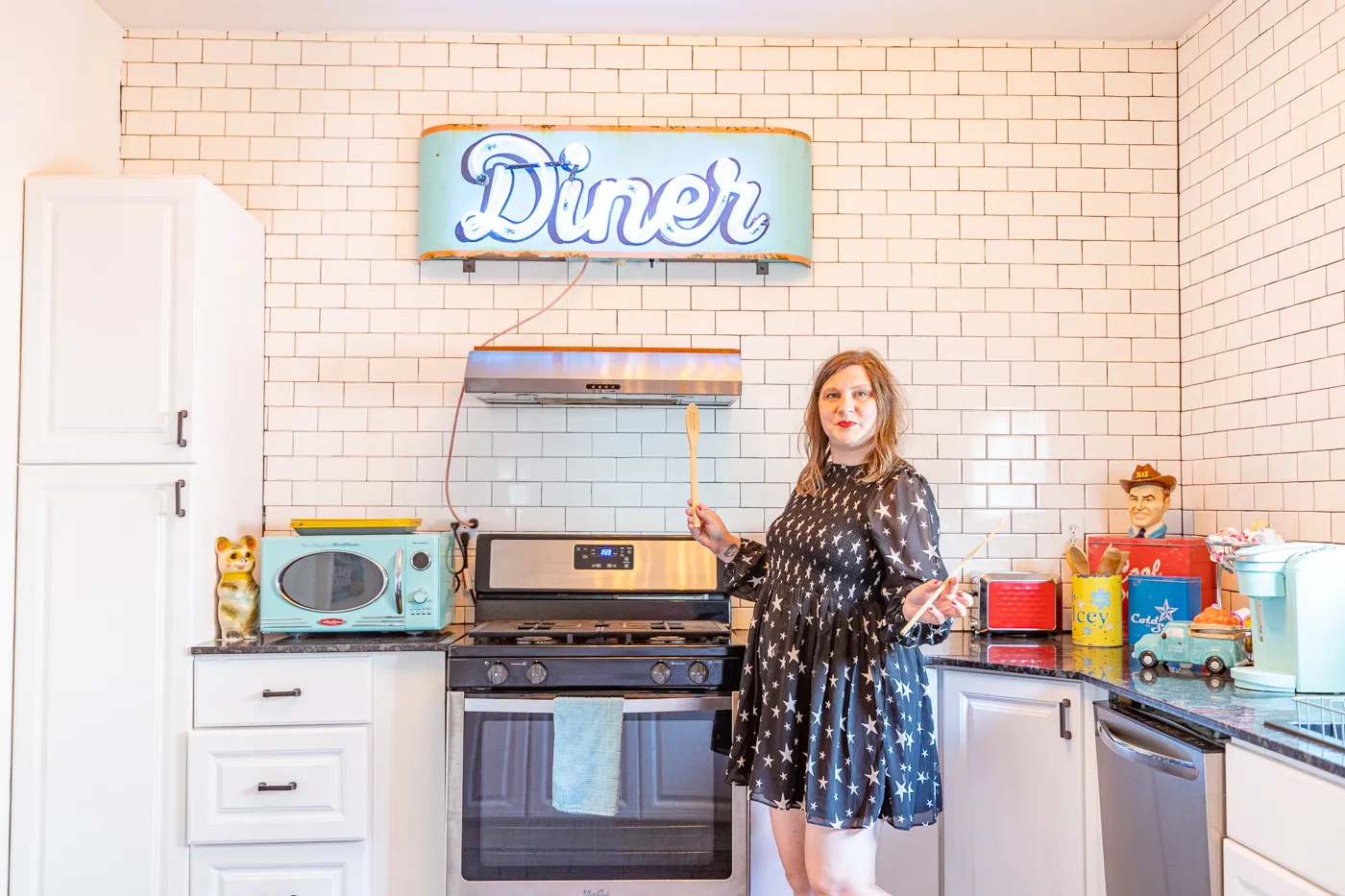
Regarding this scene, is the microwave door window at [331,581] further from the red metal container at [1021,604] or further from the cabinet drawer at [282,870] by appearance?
the red metal container at [1021,604]

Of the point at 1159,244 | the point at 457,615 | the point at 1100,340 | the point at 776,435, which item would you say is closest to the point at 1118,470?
the point at 1100,340

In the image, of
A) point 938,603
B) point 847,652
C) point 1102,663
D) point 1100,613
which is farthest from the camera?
point 1100,613

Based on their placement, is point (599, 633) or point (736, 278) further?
point (736, 278)

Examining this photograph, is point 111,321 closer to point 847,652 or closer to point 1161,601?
point 847,652

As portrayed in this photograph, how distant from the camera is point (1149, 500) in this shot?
3248 millimetres

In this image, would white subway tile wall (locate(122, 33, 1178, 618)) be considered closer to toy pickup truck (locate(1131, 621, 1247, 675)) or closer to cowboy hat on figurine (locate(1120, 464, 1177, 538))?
cowboy hat on figurine (locate(1120, 464, 1177, 538))

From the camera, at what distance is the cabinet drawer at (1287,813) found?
1.71m

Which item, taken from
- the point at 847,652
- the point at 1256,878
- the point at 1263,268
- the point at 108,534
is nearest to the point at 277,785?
the point at 108,534

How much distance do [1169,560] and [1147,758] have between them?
112 centimetres

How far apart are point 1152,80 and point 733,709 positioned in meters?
2.48

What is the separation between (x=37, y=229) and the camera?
9.51 feet

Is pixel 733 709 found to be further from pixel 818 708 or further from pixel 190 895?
pixel 190 895

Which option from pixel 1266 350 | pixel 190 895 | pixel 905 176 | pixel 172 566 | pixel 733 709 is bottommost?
pixel 190 895

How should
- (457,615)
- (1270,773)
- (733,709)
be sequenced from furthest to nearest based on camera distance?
(457,615) → (733,709) → (1270,773)
